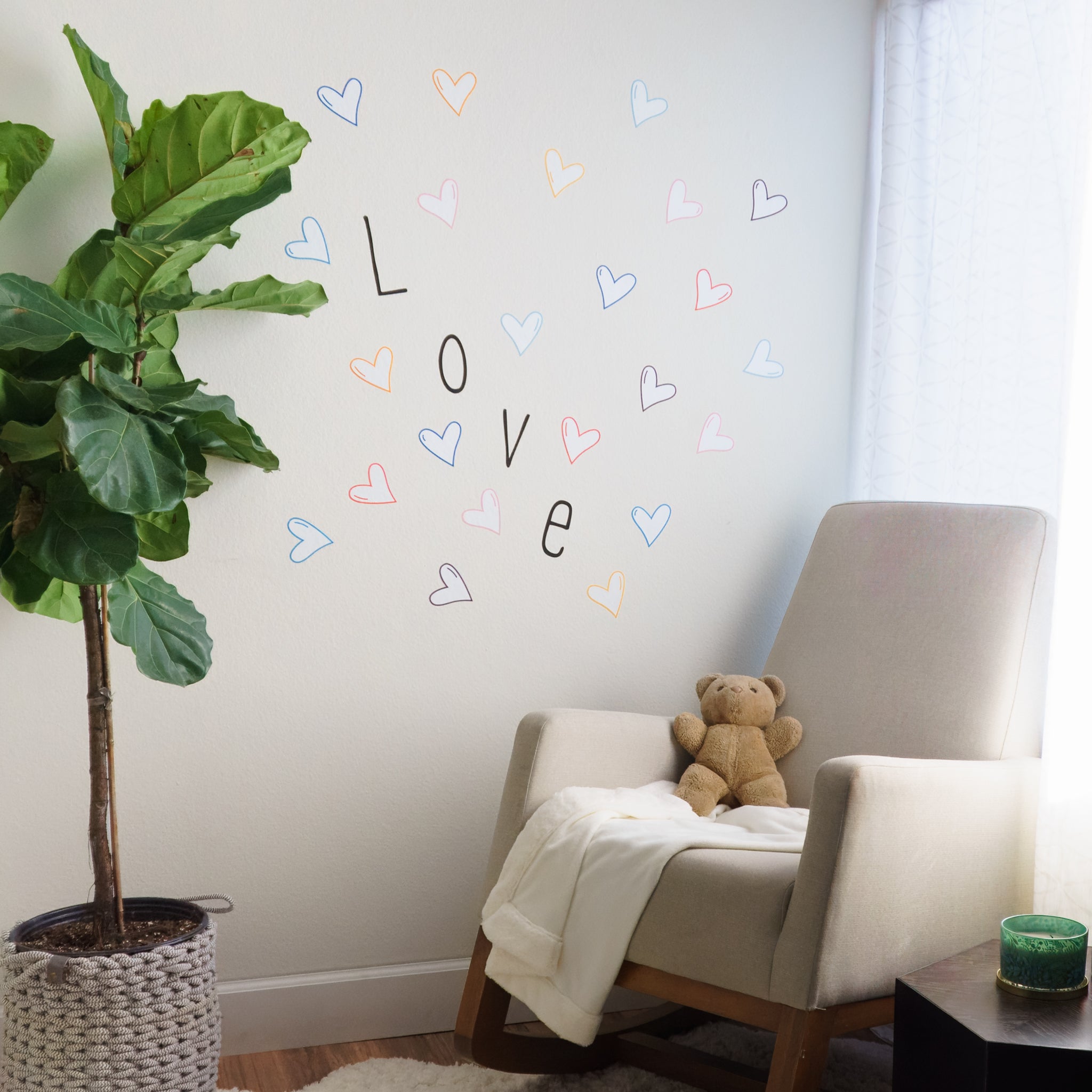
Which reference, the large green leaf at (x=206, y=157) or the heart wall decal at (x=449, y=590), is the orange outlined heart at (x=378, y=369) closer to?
the heart wall decal at (x=449, y=590)

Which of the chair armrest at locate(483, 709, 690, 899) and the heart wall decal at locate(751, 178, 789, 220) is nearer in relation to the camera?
the chair armrest at locate(483, 709, 690, 899)

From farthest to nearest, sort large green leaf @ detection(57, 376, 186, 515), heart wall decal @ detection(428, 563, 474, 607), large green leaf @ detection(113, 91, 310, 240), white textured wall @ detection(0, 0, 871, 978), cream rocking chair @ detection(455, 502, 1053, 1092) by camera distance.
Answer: heart wall decal @ detection(428, 563, 474, 607)
white textured wall @ detection(0, 0, 871, 978)
large green leaf @ detection(113, 91, 310, 240)
cream rocking chair @ detection(455, 502, 1053, 1092)
large green leaf @ detection(57, 376, 186, 515)

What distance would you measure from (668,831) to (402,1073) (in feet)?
2.07

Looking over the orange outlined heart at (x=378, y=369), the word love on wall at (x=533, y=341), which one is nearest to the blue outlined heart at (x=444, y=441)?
the word love on wall at (x=533, y=341)

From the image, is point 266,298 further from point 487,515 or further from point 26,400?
point 487,515

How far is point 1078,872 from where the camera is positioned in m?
1.44

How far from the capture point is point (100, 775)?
1.38m

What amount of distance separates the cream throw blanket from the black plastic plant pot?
408 millimetres

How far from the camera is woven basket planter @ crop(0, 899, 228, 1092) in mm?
1284

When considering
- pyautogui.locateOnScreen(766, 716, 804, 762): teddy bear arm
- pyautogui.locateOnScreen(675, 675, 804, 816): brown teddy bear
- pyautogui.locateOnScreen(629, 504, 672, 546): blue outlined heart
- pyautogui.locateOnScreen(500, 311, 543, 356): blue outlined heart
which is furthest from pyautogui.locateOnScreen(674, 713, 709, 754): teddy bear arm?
pyautogui.locateOnScreen(500, 311, 543, 356): blue outlined heart

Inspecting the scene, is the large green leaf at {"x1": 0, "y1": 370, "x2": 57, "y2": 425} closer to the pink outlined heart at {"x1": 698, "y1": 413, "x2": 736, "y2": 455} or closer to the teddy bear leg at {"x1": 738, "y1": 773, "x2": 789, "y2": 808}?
the teddy bear leg at {"x1": 738, "y1": 773, "x2": 789, "y2": 808}

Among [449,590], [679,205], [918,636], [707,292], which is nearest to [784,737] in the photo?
[918,636]

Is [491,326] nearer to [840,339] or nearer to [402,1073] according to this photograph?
[840,339]

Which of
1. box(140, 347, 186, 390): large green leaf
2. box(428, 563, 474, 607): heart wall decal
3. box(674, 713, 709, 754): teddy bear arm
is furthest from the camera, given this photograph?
box(428, 563, 474, 607): heart wall decal
